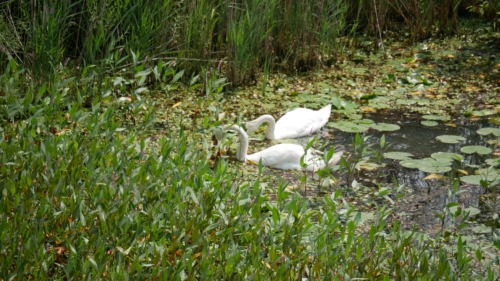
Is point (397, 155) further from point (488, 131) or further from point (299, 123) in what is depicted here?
point (488, 131)

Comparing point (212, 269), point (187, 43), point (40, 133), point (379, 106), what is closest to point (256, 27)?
point (187, 43)

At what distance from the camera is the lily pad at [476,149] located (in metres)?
5.17

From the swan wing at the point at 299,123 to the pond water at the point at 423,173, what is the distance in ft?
0.52

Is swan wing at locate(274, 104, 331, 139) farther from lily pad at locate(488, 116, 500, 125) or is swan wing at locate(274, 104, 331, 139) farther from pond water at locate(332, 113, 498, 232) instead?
lily pad at locate(488, 116, 500, 125)

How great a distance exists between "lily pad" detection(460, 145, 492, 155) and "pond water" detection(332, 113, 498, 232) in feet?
0.11

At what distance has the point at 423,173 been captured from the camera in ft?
16.1

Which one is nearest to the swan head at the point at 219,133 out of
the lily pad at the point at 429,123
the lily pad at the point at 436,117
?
the lily pad at the point at 429,123

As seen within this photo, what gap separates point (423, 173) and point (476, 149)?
1.74 feet

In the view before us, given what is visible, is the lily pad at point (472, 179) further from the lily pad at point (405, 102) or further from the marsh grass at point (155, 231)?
the marsh grass at point (155, 231)

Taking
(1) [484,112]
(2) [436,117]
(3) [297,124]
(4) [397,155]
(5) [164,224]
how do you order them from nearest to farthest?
1. (5) [164,224]
2. (4) [397,155]
3. (3) [297,124]
4. (2) [436,117]
5. (1) [484,112]

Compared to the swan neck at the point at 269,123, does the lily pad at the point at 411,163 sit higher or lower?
lower

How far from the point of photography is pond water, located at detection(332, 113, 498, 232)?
4312 millimetres

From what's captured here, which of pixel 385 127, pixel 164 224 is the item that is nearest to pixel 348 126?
pixel 385 127

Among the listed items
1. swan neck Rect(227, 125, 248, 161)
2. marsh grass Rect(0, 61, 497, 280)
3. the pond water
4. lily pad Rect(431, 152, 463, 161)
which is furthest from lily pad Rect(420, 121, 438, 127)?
marsh grass Rect(0, 61, 497, 280)
